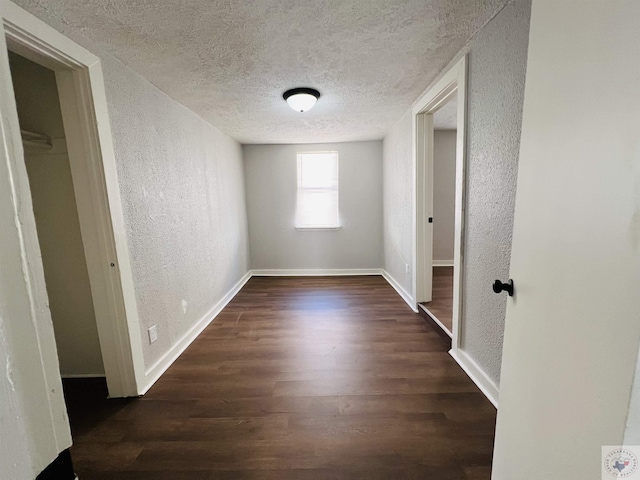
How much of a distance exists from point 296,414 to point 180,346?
1.23 metres

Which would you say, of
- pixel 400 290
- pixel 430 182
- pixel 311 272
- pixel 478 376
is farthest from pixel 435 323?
pixel 311 272

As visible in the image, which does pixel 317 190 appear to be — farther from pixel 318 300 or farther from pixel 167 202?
pixel 167 202

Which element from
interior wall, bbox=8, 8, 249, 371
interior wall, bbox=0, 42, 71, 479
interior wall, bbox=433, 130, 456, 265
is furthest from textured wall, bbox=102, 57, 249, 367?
interior wall, bbox=433, 130, 456, 265

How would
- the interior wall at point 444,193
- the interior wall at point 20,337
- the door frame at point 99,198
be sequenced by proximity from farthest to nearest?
1. the interior wall at point 444,193
2. the door frame at point 99,198
3. the interior wall at point 20,337

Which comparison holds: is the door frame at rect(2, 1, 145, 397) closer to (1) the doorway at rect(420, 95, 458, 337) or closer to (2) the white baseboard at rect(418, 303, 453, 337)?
(2) the white baseboard at rect(418, 303, 453, 337)

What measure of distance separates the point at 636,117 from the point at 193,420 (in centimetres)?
207

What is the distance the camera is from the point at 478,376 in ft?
5.44

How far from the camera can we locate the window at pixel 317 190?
4.16m

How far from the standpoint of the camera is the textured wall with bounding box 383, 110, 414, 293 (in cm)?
281

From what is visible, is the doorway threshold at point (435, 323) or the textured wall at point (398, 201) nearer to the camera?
the doorway threshold at point (435, 323)

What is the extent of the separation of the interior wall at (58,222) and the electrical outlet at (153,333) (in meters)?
0.37

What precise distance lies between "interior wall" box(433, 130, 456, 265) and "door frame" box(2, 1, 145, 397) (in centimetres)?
416

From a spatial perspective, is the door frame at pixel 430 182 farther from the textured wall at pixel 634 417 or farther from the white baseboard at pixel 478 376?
the textured wall at pixel 634 417

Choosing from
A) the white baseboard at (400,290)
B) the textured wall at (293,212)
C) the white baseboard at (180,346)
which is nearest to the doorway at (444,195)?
the white baseboard at (400,290)
